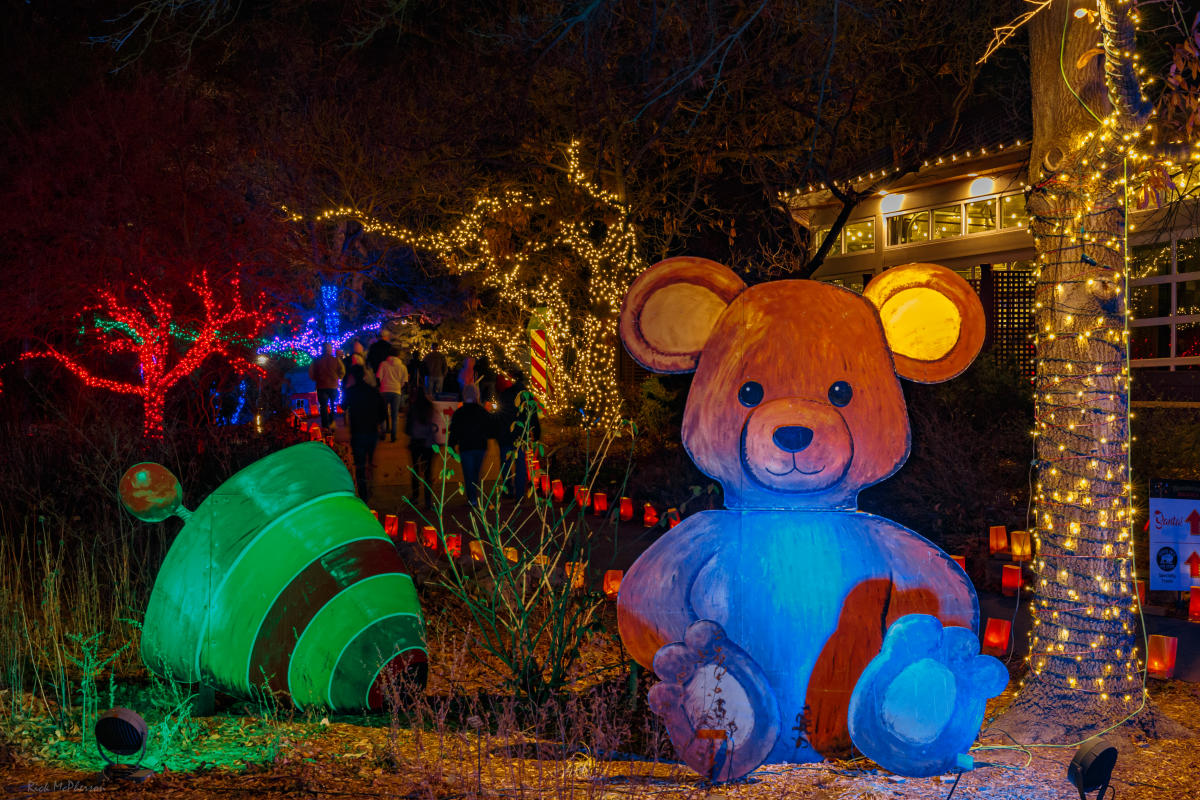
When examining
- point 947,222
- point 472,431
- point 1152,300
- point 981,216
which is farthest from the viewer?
point 947,222

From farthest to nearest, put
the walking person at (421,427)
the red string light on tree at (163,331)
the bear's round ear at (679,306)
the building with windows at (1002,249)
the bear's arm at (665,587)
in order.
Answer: the building with windows at (1002,249), the red string light on tree at (163,331), the walking person at (421,427), the bear's round ear at (679,306), the bear's arm at (665,587)

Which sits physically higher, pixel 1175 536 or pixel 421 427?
pixel 421 427

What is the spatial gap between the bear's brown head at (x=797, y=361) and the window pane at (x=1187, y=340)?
10791 mm

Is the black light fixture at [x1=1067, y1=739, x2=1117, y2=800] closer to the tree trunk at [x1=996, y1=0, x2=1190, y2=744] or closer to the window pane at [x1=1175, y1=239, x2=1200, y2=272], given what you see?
the tree trunk at [x1=996, y1=0, x2=1190, y2=744]

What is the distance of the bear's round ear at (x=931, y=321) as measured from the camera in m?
4.42

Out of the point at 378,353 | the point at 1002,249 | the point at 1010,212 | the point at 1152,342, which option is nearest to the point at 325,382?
the point at 378,353

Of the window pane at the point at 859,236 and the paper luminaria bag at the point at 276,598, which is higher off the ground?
the window pane at the point at 859,236

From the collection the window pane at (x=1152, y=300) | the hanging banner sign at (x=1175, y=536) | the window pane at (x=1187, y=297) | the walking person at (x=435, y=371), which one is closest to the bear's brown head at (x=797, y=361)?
the hanging banner sign at (x=1175, y=536)

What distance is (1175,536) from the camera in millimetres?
7016

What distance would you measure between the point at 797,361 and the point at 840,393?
22cm

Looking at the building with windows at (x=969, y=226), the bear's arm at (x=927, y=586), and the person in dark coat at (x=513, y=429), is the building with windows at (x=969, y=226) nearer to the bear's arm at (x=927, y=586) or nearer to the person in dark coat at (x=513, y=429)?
the person in dark coat at (x=513, y=429)

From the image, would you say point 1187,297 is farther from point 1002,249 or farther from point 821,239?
point 821,239

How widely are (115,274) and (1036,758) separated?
11358 millimetres

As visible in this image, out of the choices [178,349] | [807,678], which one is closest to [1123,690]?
[807,678]
